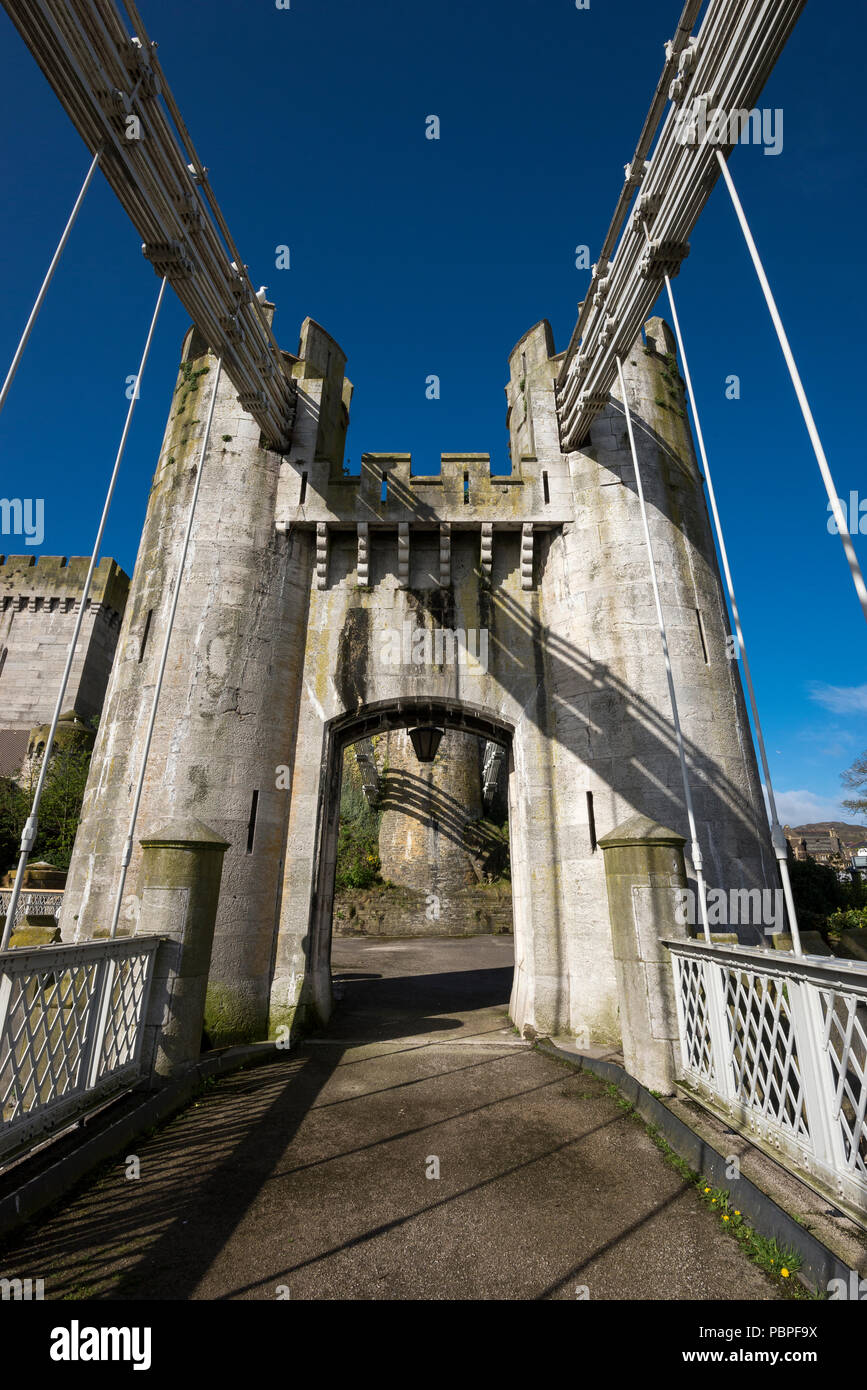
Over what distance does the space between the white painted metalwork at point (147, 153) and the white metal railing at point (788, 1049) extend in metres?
9.76

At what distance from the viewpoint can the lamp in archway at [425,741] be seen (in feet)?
80.5

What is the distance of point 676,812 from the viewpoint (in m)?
9.09

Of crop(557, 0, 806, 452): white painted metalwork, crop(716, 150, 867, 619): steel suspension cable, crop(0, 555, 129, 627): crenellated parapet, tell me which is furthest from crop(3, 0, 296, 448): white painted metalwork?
crop(0, 555, 129, 627): crenellated parapet

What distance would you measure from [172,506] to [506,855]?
21.9 meters

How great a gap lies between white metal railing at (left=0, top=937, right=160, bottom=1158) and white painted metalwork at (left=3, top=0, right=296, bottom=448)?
26.0 feet

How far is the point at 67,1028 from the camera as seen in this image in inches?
201

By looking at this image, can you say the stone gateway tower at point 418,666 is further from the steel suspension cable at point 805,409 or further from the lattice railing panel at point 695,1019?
the steel suspension cable at point 805,409

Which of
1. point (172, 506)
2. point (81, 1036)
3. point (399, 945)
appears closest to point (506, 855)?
point (399, 945)

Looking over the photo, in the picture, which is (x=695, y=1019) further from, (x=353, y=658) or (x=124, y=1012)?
(x=353, y=658)

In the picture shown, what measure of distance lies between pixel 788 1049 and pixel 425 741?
20.8 m

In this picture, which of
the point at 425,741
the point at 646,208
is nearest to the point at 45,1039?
the point at 646,208

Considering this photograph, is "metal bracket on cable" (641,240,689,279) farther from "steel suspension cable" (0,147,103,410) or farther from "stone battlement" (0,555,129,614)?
"stone battlement" (0,555,129,614)

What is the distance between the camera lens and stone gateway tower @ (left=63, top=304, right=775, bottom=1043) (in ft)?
30.2
